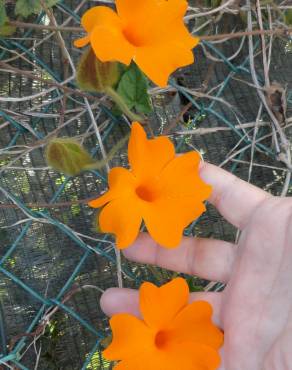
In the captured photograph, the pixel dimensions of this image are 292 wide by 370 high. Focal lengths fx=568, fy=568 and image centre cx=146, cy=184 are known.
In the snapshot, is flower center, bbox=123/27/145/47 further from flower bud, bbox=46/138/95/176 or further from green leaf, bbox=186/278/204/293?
green leaf, bbox=186/278/204/293

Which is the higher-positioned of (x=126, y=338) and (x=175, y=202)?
(x=175, y=202)

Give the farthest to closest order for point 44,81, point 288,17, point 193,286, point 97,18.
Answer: point 288,17 < point 193,286 < point 44,81 < point 97,18

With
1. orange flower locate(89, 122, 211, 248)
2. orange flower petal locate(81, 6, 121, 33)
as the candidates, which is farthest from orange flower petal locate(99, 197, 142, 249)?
orange flower petal locate(81, 6, 121, 33)

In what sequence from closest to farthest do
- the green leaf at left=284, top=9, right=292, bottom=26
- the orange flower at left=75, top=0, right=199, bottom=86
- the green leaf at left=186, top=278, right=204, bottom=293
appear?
the orange flower at left=75, top=0, right=199, bottom=86 < the green leaf at left=186, top=278, right=204, bottom=293 < the green leaf at left=284, top=9, right=292, bottom=26

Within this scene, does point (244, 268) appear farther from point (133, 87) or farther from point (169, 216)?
point (133, 87)

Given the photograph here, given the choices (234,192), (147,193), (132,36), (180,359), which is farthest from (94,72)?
(180,359)

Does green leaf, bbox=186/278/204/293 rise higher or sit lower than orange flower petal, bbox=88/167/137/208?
lower

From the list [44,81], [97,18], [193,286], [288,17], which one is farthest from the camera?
[288,17]
